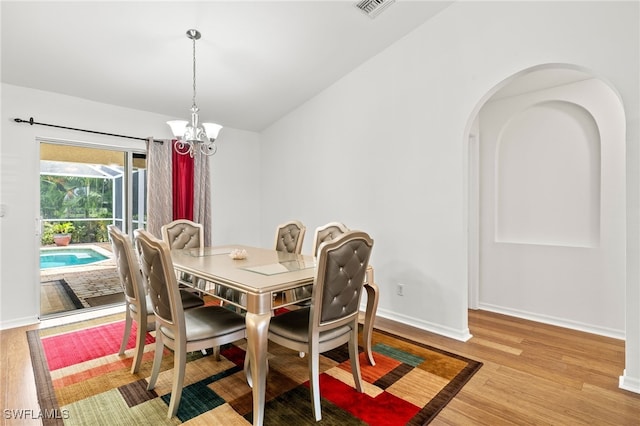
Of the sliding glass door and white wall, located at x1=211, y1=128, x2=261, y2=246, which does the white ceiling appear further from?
white wall, located at x1=211, y1=128, x2=261, y2=246

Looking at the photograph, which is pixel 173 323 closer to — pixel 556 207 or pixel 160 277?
pixel 160 277

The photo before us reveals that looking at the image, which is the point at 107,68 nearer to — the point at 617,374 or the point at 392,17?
the point at 392,17

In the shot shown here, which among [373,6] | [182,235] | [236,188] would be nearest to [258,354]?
[182,235]

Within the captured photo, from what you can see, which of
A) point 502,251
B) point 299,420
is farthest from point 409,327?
point 299,420

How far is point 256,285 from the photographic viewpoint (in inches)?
70.8

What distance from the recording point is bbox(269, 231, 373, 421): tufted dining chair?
1808 millimetres

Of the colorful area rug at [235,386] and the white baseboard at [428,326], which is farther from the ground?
the white baseboard at [428,326]

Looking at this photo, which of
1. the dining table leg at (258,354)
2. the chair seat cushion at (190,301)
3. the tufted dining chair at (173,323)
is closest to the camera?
the dining table leg at (258,354)

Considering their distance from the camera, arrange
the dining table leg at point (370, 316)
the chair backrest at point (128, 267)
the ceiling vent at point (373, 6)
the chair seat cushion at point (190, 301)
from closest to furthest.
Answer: the chair backrest at point (128, 267), the dining table leg at point (370, 316), the chair seat cushion at point (190, 301), the ceiling vent at point (373, 6)

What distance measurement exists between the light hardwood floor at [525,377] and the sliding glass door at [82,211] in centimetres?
85

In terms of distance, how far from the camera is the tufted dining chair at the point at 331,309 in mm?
1808

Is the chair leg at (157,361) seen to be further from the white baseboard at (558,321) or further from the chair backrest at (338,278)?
the white baseboard at (558,321)

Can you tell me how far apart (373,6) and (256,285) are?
8.52 ft

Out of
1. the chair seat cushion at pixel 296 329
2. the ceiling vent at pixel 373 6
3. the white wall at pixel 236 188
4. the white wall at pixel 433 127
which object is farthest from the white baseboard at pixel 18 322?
the ceiling vent at pixel 373 6
